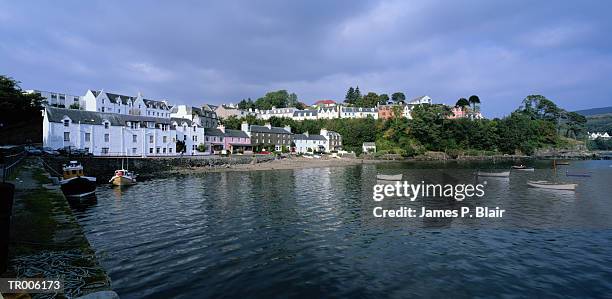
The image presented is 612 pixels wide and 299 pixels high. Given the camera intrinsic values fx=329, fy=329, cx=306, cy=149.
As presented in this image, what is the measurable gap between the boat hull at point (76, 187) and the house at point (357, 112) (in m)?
130

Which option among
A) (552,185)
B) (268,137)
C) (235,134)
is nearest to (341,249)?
(552,185)

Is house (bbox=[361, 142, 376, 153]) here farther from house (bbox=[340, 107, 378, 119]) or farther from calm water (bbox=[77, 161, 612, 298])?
calm water (bbox=[77, 161, 612, 298])

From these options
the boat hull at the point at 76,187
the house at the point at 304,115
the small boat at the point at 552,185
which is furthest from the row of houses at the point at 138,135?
the small boat at the point at 552,185

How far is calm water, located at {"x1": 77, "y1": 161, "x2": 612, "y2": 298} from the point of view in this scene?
13.6 m

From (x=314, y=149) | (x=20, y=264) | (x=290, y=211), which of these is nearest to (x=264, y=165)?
(x=314, y=149)

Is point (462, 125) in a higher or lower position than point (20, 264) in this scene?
higher

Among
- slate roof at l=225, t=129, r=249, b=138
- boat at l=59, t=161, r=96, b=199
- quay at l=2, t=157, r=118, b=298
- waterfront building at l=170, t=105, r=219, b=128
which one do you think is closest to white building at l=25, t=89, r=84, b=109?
waterfront building at l=170, t=105, r=219, b=128

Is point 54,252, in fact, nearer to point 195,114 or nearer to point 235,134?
point 235,134

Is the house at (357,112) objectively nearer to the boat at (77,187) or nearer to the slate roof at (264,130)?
the slate roof at (264,130)

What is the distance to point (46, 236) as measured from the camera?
13.4 metres

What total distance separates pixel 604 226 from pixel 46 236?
113 ft

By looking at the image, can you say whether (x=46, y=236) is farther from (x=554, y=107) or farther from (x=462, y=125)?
(x=554, y=107)

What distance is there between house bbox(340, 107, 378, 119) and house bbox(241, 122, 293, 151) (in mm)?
43414

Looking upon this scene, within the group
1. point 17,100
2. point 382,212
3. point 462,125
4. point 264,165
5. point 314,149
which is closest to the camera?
point 382,212
